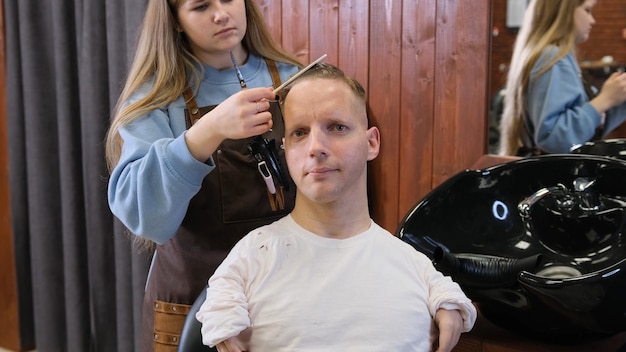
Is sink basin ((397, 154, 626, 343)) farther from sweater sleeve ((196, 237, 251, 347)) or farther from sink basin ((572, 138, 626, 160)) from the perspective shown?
sweater sleeve ((196, 237, 251, 347))

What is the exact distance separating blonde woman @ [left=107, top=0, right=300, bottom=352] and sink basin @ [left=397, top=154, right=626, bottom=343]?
357mm

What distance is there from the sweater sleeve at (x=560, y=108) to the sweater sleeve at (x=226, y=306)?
113 cm

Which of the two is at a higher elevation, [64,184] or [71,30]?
[71,30]

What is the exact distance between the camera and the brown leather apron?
1.67 meters

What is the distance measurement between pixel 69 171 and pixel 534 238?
2.10 meters

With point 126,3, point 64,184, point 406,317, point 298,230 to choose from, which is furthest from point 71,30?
point 406,317

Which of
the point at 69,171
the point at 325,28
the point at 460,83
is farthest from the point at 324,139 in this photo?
the point at 69,171

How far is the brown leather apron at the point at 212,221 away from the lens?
65.8 inches

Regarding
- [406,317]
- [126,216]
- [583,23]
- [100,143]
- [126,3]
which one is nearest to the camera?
[406,317]

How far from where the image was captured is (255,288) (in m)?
1.20

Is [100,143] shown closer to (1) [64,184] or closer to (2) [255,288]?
(1) [64,184]

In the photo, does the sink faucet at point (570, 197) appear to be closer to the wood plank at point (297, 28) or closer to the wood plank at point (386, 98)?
the wood plank at point (386, 98)

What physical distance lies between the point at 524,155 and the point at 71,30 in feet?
6.41

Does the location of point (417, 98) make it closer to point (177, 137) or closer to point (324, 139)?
point (177, 137)
